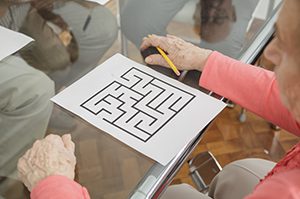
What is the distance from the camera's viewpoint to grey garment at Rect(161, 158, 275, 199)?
96 cm

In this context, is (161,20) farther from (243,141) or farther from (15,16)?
(243,141)

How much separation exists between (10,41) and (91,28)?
0.20 meters

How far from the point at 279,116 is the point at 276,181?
0.28 m

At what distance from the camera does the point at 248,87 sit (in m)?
0.91

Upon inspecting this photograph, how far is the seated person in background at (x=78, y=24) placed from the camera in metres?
1.00

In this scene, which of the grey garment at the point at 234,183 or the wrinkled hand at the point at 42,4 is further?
the wrinkled hand at the point at 42,4

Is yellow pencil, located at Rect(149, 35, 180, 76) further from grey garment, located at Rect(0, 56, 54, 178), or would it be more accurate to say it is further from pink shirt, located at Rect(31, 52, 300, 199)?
grey garment, located at Rect(0, 56, 54, 178)

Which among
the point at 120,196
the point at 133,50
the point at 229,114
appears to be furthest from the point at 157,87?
the point at 229,114

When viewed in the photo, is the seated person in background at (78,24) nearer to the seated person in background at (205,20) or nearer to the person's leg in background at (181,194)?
the seated person in background at (205,20)

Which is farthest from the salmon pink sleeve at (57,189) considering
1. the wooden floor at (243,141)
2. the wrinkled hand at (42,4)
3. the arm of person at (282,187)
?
the wooden floor at (243,141)

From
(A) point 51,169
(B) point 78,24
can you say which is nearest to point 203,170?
(B) point 78,24

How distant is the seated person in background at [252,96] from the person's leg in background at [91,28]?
0.12m

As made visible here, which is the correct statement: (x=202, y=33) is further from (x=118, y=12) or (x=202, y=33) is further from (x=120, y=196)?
(x=120, y=196)

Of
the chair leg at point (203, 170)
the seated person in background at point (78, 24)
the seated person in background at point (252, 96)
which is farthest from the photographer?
the chair leg at point (203, 170)
